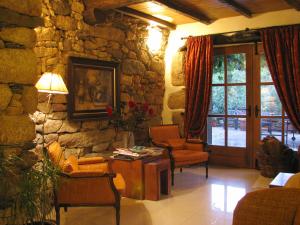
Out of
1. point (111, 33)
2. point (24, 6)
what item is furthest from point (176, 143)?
point (24, 6)

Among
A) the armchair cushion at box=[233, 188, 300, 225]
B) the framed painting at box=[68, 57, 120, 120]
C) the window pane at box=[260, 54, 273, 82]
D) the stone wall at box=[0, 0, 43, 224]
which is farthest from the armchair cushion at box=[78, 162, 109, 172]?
the window pane at box=[260, 54, 273, 82]

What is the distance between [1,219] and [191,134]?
400cm

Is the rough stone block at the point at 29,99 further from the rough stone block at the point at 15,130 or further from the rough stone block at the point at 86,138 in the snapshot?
the rough stone block at the point at 86,138

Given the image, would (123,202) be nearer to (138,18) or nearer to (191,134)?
(191,134)

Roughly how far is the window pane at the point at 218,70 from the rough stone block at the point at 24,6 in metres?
3.88

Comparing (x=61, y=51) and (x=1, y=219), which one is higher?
(x=61, y=51)

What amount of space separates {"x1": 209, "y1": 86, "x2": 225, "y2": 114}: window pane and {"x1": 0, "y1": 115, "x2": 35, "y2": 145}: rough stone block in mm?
3951

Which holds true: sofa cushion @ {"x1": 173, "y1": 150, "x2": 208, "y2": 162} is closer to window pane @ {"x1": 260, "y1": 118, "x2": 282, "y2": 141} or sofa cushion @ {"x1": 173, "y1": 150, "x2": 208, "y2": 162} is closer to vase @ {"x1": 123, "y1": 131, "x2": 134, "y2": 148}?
vase @ {"x1": 123, "y1": 131, "x2": 134, "y2": 148}

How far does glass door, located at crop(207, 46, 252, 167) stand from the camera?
5461 millimetres

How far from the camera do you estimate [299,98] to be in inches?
187

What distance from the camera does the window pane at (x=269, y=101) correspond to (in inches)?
204

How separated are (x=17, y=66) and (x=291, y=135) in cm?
427

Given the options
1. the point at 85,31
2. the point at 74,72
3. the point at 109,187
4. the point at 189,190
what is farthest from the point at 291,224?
the point at 85,31

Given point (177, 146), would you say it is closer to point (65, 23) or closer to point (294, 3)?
point (65, 23)
